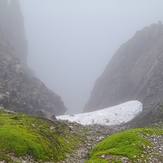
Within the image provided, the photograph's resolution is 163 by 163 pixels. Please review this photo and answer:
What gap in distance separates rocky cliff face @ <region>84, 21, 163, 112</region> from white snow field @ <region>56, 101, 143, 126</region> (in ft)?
22.4

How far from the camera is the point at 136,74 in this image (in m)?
102

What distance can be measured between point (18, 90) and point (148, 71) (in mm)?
54300

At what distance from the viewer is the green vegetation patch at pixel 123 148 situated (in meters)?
20.8

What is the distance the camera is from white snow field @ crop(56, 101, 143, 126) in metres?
65.0

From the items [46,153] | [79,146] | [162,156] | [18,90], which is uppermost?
[18,90]

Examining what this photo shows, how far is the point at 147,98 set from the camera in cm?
7881

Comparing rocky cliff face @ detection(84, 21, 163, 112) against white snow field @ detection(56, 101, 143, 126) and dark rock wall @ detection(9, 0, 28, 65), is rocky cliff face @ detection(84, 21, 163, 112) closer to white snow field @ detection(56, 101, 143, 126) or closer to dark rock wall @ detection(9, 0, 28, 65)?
white snow field @ detection(56, 101, 143, 126)

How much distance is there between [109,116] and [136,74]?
4067 centimetres

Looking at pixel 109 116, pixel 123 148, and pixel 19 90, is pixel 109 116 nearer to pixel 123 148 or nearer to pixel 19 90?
pixel 19 90

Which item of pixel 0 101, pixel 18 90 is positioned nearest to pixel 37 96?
pixel 18 90

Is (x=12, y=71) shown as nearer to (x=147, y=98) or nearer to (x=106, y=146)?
(x=147, y=98)

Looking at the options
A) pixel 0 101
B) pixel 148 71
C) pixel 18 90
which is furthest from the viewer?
pixel 148 71

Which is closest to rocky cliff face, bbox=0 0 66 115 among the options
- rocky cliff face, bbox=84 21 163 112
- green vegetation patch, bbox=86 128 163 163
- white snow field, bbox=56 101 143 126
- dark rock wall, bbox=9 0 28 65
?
white snow field, bbox=56 101 143 126

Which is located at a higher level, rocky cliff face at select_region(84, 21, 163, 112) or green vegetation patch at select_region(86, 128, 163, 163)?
rocky cliff face at select_region(84, 21, 163, 112)
